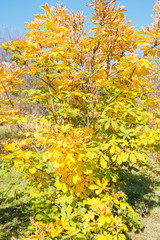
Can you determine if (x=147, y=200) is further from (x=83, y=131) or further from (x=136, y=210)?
(x=83, y=131)

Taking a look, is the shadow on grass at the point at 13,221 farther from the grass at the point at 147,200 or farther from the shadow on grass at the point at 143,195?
the shadow on grass at the point at 143,195

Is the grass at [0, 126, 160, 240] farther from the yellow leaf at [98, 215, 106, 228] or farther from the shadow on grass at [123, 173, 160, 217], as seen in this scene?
the yellow leaf at [98, 215, 106, 228]

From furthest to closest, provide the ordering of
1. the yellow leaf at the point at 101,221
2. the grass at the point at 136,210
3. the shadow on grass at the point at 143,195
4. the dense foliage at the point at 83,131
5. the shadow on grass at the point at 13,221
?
the shadow on grass at the point at 143,195 < the shadow on grass at the point at 13,221 < the grass at the point at 136,210 < the yellow leaf at the point at 101,221 < the dense foliage at the point at 83,131

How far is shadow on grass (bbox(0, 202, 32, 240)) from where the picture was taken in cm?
304

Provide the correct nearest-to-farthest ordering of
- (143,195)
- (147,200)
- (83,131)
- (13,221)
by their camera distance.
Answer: (83,131) < (13,221) < (147,200) < (143,195)

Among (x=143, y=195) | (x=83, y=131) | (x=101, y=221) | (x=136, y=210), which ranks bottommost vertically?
(x=143, y=195)

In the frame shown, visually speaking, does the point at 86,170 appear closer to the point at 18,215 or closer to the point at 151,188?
the point at 18,215

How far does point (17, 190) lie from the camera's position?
1861mm

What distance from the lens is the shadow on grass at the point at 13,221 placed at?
304 centimetres

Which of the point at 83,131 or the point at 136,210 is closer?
the point at 83,131

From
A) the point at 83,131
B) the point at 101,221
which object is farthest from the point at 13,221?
the point at 83,131

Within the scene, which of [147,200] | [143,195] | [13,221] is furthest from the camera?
[143,195]

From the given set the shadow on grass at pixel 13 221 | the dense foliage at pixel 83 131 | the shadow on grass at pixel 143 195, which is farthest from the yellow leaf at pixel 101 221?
the shadow on grass at pixel 13 221

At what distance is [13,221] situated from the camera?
342cm
